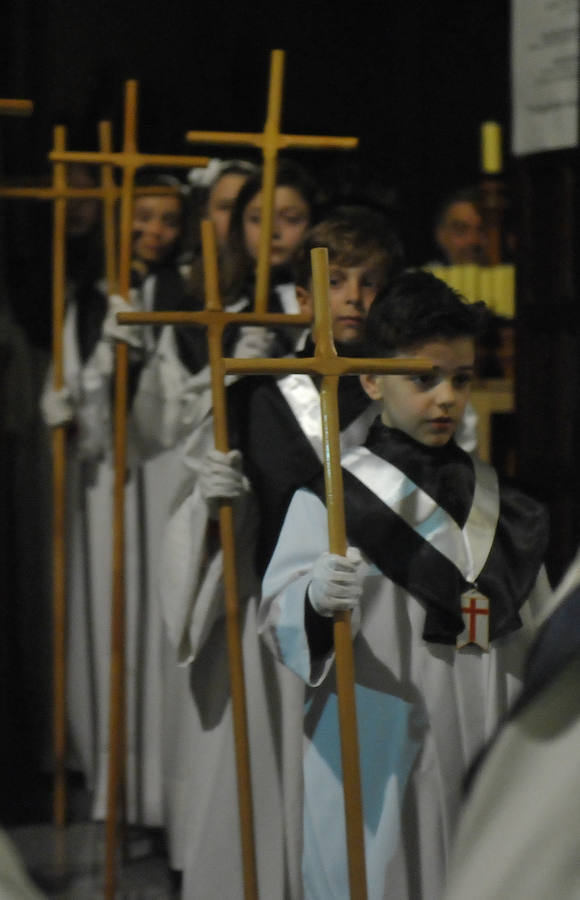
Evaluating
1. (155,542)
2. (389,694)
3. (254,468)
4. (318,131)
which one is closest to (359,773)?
(389,694)

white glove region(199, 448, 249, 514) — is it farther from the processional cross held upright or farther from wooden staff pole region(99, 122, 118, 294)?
wooden staff pole region(99, 122, 118, 294)

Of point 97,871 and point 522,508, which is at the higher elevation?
point 522,508

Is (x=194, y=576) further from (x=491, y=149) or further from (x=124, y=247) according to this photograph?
(x=491, y=149)

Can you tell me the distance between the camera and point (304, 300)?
2.82 metres

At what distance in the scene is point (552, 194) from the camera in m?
3.51

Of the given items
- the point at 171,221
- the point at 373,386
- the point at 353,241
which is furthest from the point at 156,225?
the point at 373,386

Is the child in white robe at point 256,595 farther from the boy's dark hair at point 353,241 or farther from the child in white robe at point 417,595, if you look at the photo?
the child in white robe at point 417,595

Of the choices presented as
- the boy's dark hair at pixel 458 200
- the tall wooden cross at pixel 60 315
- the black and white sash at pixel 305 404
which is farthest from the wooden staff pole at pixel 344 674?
the boy's dark hair at pixel 458 200

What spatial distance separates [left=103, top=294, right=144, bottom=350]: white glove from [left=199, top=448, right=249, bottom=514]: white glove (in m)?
1.08

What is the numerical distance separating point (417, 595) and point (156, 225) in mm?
2459

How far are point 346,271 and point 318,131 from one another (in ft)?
8.90

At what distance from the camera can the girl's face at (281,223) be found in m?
3.33

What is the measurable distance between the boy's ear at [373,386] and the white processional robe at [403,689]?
0.10m

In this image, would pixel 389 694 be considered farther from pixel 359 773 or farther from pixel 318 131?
pixel 318 131
